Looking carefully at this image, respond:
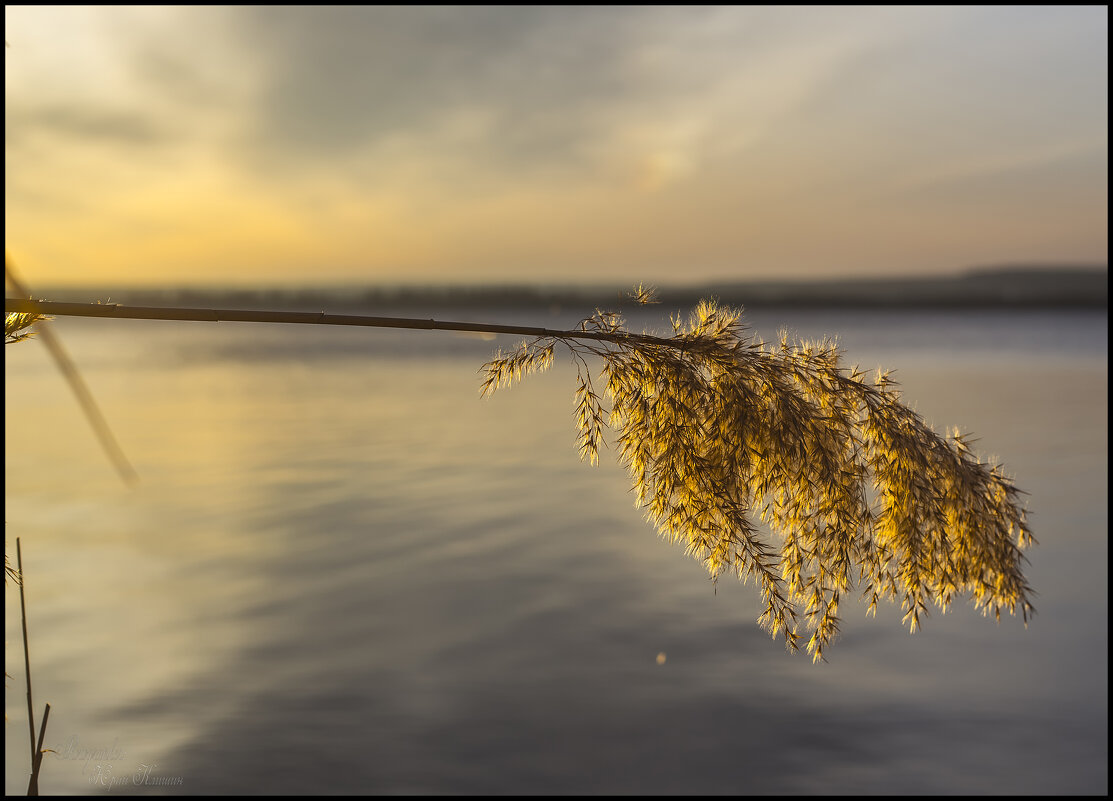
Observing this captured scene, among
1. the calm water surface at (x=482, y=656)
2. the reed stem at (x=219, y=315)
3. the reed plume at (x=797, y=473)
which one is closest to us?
the reed stem at (x=219, y=315)

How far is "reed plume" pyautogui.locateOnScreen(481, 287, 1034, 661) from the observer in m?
2.13

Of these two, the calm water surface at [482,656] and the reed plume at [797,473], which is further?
the calm water surface at [482,656]

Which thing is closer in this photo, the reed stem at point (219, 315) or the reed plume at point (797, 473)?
the reed stem at point (219, 315)

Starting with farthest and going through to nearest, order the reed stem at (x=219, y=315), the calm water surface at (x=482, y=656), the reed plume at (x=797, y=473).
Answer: the calm water surface at (x=482, y=656) → the reed plume at (x=797, y=473) → the reed stem at (x=219, y=315)

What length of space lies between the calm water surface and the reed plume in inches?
19.3

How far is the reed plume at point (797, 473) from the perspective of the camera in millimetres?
2131

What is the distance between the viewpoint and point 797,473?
2.19 metres

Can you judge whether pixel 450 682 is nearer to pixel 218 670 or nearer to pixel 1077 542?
pixel 218 670

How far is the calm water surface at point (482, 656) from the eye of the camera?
9.44m

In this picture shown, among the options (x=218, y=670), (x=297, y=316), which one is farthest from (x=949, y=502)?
(x=218, y=670)

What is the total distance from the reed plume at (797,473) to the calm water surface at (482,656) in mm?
490

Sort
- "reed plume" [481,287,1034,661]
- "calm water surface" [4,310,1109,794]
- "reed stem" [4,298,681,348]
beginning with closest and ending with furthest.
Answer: "reed stem" [4,298,681,348]
"reed plume" [481,287,1034,661]
"calm water surface" [4,310,1109,794]

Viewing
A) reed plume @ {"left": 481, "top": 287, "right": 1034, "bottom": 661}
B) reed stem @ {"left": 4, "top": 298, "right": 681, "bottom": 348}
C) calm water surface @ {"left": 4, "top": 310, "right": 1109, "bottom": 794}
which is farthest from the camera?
calm water surface @ {"left": 4, "top": 310, "right": 1109, "bottom": 794}

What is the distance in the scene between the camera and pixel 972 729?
10133 millimetres
